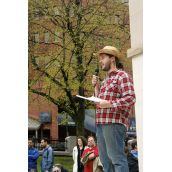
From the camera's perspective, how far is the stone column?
449 cm

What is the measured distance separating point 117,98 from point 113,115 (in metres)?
0.14

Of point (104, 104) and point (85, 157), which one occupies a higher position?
point (104, 104)

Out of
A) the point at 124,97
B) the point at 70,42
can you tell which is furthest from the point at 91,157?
the point at 70,42

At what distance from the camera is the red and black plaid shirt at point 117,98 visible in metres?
3.48

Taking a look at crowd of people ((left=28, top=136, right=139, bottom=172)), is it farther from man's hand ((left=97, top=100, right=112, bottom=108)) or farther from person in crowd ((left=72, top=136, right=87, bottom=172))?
man's hand ((left=97, top=100, right=112, bottom=108))

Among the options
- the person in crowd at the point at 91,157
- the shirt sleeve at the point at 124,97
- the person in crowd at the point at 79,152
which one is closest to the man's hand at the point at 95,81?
the shirt sleeve at the point at 124,97

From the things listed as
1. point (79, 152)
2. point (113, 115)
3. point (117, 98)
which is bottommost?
point (79, 152)

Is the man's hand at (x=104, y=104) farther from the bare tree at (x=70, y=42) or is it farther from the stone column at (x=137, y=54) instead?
the bare tree at (x=70, y=42)

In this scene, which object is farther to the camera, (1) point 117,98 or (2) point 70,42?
(2) point 70,42

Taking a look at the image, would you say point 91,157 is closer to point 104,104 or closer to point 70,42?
point 104,104

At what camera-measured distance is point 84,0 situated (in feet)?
61.2

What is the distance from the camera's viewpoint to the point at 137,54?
5.00 metres
